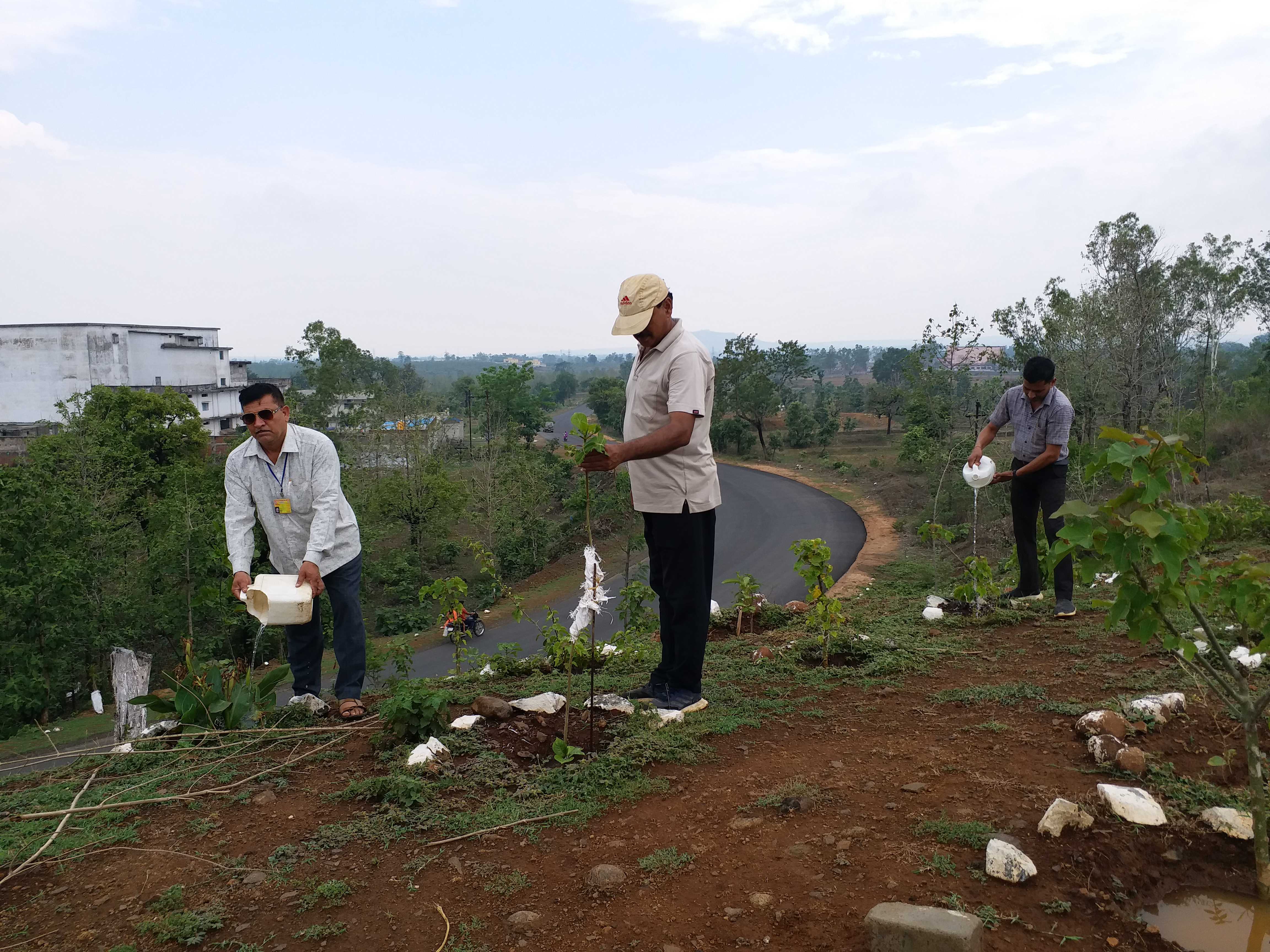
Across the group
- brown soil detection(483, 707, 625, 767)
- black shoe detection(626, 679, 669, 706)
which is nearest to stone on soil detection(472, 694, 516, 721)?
brown soil detection(483, 707, 625, 767)

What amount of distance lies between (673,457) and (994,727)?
6.03ft

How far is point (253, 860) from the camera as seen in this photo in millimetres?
2684

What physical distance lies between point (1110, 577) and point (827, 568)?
10.1ft

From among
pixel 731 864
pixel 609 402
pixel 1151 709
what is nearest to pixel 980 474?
pixel 1151 709

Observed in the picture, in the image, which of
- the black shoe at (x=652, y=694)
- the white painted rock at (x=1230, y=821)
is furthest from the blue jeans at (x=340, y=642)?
the white painted rock at (x=1230, y=821)

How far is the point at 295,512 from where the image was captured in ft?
13.4

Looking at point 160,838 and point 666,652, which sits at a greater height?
point 666,652

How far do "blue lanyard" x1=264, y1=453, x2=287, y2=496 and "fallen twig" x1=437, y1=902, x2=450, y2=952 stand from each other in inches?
94.0

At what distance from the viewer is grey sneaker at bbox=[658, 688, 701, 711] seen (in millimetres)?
3781

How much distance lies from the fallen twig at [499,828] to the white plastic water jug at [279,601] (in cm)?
149

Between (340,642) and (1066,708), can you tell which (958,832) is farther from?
(340,642)

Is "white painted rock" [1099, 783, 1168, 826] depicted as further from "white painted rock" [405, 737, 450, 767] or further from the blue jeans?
the blue jeans

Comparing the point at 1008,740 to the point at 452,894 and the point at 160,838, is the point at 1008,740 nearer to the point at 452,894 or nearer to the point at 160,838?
the point at 452,894

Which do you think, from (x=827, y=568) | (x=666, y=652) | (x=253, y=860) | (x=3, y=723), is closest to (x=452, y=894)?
(x=253, y=860)
